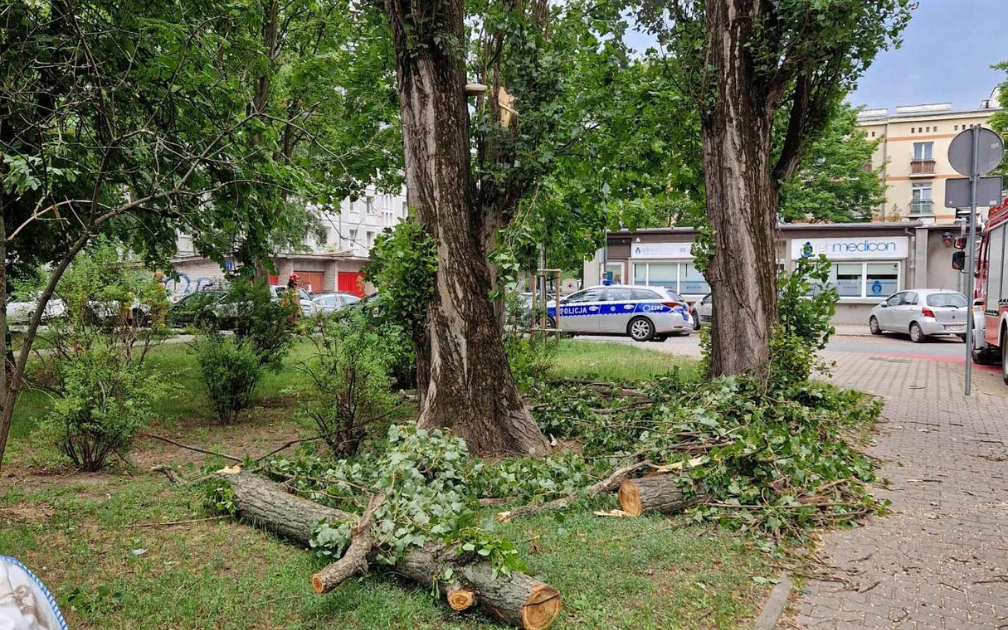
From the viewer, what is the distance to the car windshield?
21656mm

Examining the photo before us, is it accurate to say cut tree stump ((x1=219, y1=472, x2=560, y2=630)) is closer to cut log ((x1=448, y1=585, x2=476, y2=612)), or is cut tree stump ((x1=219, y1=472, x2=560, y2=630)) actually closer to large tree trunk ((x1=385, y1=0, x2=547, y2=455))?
cut log ((x1=448, y1=585, x2=476, y2=612))

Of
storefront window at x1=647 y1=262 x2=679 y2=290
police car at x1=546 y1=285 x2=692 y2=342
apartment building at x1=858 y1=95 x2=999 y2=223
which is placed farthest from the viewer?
apartment building at x1=858 y1=95 x2=999 y2=223

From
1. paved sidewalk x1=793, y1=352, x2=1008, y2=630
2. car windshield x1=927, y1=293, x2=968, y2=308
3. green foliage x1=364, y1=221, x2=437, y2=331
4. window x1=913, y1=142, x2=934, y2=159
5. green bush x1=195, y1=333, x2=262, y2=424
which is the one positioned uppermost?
window x1=913, y1=142, x2=934, y2=159

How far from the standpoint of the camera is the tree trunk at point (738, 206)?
28.5 ft

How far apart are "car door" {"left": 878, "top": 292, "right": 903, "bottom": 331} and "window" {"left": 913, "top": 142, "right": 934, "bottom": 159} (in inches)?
1743

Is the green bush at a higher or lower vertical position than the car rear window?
lower

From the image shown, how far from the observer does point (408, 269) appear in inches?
259

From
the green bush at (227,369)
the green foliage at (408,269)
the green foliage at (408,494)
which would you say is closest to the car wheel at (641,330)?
the green bush at (227,369)

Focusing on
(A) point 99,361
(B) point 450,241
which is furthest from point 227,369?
(B) point 450,241

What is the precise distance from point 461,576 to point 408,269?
3443 millimetres

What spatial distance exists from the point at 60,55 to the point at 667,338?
1997cm

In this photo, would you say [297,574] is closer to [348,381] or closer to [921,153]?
[348,381]

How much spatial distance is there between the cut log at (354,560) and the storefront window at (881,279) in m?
31.1

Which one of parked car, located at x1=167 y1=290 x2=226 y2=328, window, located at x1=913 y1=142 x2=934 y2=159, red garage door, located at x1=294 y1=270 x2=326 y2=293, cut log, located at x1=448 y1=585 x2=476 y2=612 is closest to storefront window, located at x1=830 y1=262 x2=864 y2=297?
parked car, located at x1=167 y1=290 x2=226 y2=328
